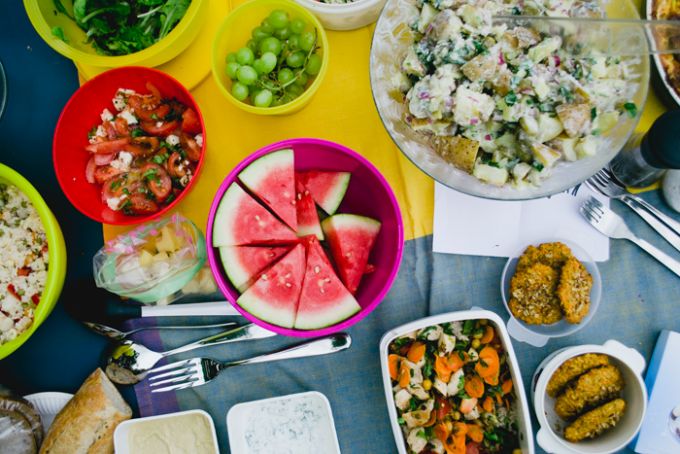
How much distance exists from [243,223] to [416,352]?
1.78 feet

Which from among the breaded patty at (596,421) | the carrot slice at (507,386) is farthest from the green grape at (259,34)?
the breaded patty at (596,421)

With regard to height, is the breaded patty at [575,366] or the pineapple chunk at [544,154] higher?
the pineapple chunk at [544,154]

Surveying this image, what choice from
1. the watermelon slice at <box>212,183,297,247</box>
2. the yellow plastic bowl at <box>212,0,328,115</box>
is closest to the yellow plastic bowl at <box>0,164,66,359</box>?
the watermelon slice at <box>212,183,297,247</box>

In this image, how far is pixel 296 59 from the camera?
1397 mm

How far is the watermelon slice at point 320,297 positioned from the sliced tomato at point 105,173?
21.5 inches

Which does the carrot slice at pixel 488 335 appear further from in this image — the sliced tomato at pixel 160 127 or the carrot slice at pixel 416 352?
the sliced tomato at pixel 160 127

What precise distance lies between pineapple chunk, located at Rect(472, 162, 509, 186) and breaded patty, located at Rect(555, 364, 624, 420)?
1.81ft

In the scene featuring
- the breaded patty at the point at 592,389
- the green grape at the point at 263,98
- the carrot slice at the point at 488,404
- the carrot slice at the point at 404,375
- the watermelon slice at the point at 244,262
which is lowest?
the carrot slice at the point at 488,404

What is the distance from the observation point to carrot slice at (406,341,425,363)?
1417mm

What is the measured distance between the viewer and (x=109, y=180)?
145 cm

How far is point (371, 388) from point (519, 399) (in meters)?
0.39

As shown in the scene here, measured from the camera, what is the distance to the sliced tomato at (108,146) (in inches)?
56.8

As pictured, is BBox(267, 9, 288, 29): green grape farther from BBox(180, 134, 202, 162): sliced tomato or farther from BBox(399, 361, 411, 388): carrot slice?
BBox(399, 361, 411, 388): carrot slice

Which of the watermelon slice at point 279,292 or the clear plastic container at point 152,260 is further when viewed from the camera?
the clear plastic container at point 152,260
